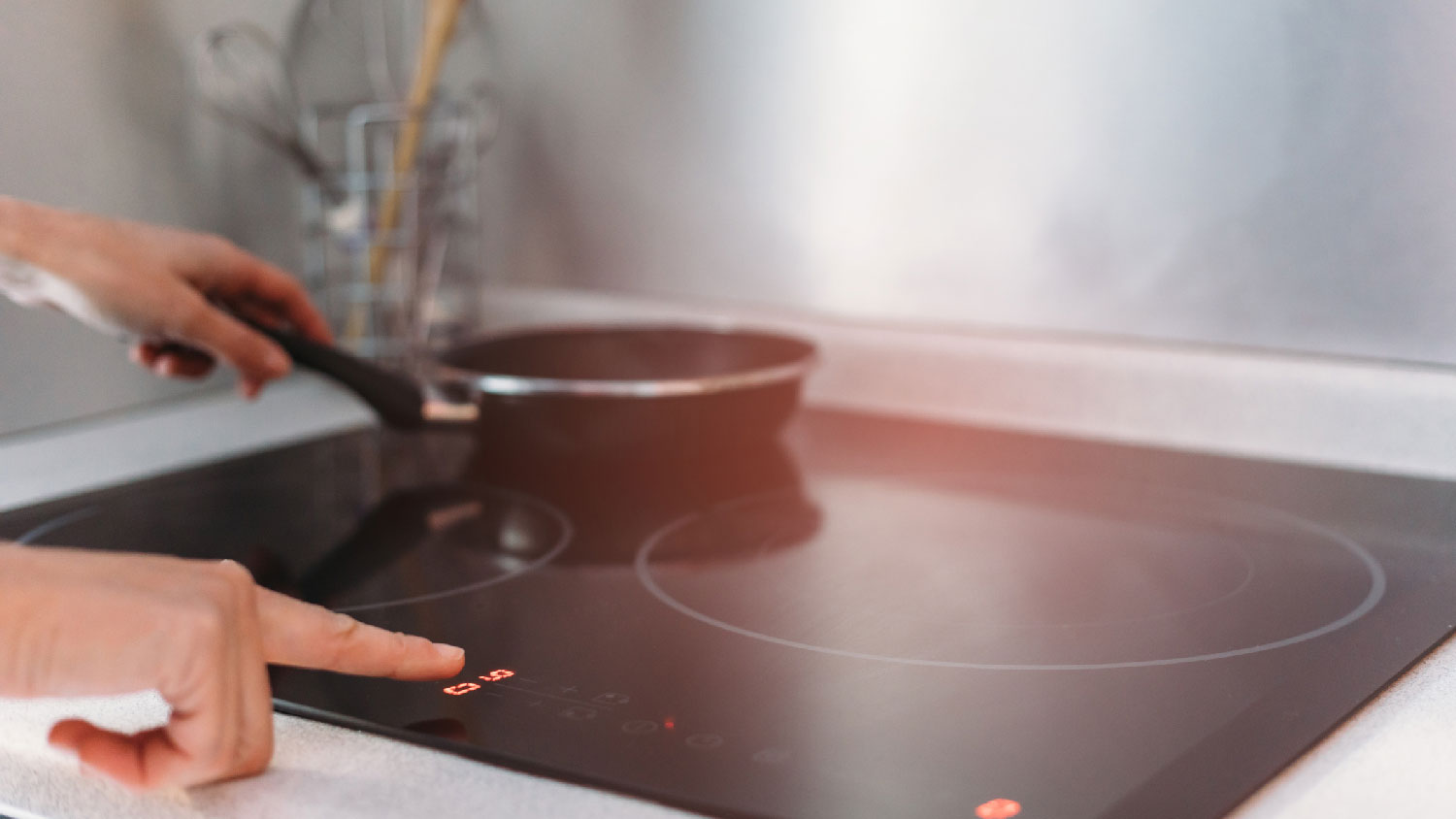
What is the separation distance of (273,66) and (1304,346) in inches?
32.0

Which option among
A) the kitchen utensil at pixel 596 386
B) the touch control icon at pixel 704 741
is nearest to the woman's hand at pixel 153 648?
the touch control icon at pixel 704 741

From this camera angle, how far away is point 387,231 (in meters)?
1.07

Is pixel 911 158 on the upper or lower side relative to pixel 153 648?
upper

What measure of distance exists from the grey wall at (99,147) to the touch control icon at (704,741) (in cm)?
68

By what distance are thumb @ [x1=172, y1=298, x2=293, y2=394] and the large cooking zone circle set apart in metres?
0.28

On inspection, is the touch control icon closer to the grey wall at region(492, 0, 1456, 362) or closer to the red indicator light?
the red indicator light

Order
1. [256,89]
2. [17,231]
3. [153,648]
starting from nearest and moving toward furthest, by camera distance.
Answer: [153,648]
[17,231]
[256,89]

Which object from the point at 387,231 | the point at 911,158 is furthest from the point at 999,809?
the point at 387,231

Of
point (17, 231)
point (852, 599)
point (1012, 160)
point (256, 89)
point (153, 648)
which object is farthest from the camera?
point (256, 89)

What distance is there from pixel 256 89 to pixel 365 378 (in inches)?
14.3

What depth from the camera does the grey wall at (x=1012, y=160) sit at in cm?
81

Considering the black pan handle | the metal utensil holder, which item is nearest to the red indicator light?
the black pan handle

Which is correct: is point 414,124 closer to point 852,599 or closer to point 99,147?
point 99,147

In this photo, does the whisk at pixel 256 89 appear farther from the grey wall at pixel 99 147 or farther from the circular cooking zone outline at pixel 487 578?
the circular cooking zone outline at pixel 487 578
